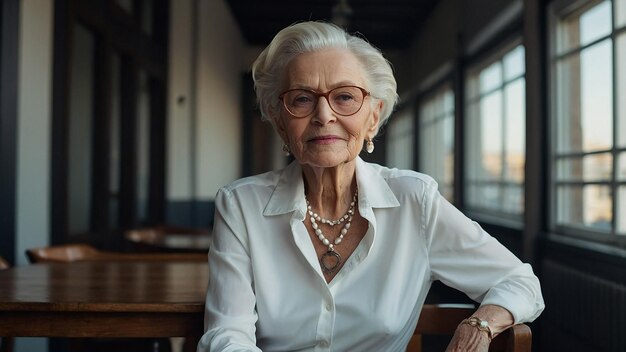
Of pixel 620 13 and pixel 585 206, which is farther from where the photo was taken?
pixel 585 206

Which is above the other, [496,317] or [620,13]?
[620,13]

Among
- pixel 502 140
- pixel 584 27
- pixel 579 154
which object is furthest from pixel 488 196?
pixel 584 27

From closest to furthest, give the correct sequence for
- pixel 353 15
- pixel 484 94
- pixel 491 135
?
pixel 491 135, pixel 484 94, pixel 353 15

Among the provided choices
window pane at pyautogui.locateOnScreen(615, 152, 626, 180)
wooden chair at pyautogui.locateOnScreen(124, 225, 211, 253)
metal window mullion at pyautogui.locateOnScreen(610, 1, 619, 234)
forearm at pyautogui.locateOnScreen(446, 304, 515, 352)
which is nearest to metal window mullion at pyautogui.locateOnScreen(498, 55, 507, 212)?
metal window mullion at pyautogui.locateOnScreen(610, 1, 619, 234)

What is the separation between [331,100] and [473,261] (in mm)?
530

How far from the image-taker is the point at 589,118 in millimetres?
4168

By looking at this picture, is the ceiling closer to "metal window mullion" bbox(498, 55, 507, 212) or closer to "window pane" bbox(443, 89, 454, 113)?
"window pane" bbox(443, 89, 454, 113)

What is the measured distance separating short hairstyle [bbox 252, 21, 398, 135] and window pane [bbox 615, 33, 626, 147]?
2351mm

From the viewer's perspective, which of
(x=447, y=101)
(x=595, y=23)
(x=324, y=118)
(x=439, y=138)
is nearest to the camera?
(x=324, y=118)

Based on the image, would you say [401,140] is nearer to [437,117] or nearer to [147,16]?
[437,117]

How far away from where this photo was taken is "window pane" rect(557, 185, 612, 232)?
3.86 m

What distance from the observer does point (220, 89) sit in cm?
977

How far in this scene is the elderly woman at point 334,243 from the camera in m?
1.62

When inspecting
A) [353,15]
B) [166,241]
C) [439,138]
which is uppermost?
[353,15]
